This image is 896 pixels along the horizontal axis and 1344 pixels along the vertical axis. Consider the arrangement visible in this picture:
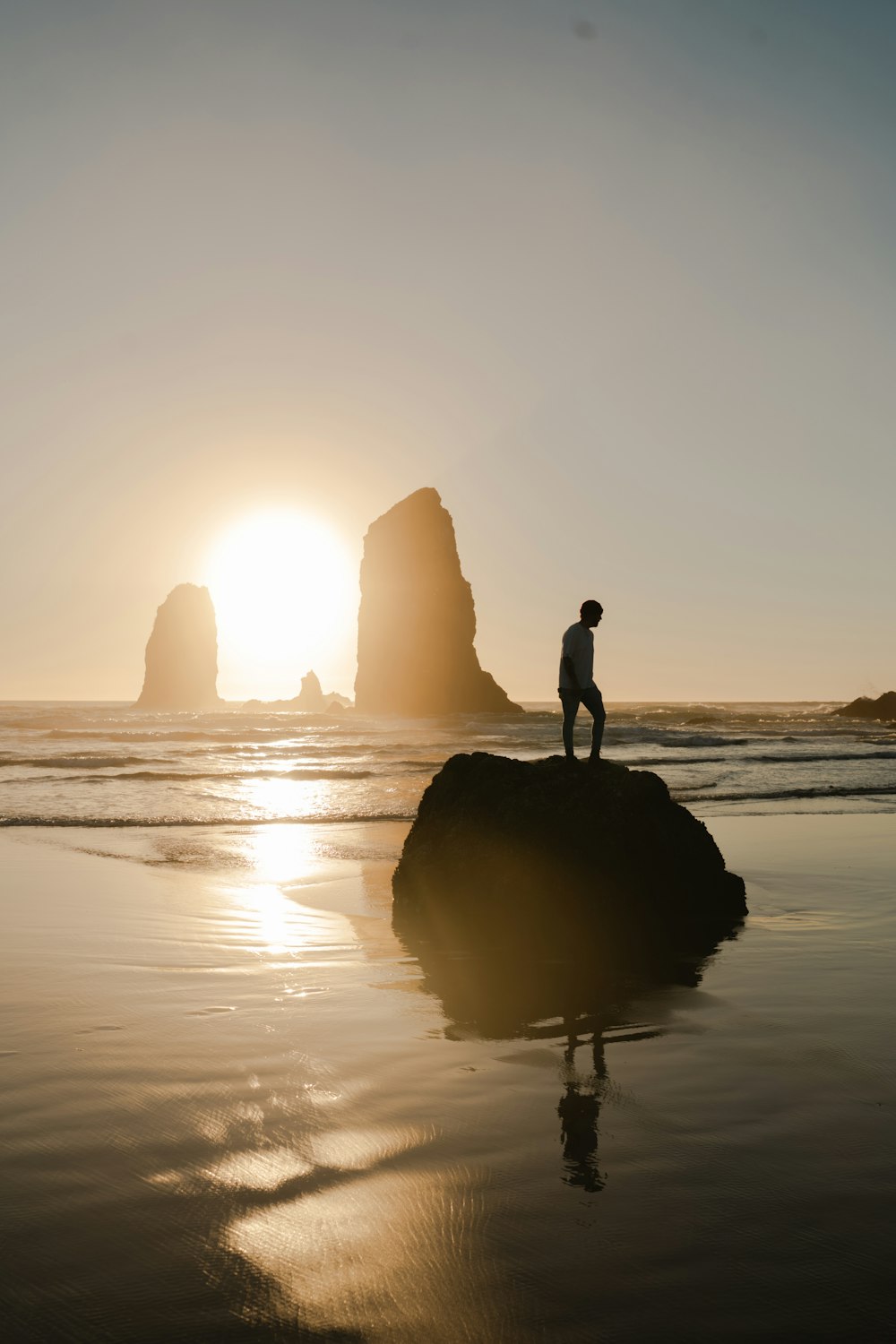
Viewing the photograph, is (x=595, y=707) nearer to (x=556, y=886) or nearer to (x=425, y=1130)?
(x=556, y=886)

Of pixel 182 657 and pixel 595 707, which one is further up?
pixel 182 657

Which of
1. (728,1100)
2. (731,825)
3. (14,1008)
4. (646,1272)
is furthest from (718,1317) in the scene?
(731,825)

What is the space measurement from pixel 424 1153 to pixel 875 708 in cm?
7273

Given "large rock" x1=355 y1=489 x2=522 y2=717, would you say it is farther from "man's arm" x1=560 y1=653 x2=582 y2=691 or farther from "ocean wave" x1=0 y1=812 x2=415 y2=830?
"man's arm" x1=560 y1=653 x2=582 y2=691

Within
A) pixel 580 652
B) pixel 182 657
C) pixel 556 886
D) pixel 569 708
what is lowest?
pixel 556 886

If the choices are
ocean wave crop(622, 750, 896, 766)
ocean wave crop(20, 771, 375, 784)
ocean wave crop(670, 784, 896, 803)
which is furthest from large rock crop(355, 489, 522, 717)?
ocean wave crop(670, 784, 896, 803)

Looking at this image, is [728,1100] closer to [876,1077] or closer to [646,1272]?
[876,1077]

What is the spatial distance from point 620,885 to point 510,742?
35.9m

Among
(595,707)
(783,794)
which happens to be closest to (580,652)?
(595,707)

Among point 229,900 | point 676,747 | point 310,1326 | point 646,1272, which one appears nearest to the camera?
point 310,1326

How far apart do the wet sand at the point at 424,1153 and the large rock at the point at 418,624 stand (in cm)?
8774

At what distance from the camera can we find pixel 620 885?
7.98 meters

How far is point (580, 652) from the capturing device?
30.6ft

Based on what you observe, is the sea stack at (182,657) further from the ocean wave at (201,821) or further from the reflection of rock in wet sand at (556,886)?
the reflection of rock in wet sand at (556,886)
